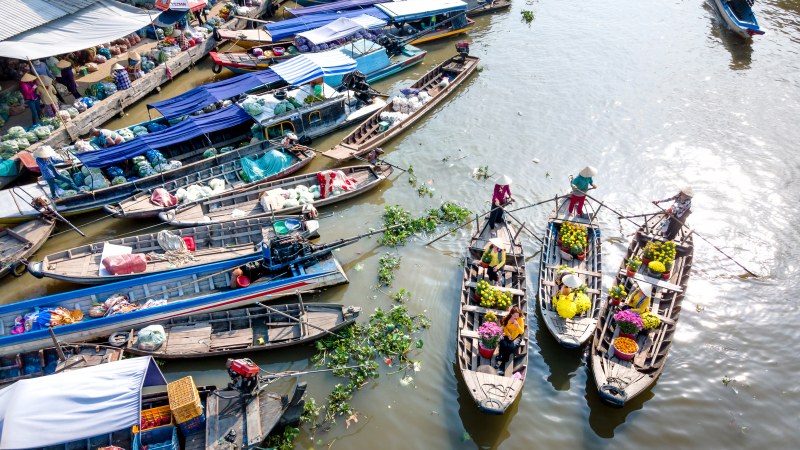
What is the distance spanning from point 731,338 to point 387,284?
11581 millimetres

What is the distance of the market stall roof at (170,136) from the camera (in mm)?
19812

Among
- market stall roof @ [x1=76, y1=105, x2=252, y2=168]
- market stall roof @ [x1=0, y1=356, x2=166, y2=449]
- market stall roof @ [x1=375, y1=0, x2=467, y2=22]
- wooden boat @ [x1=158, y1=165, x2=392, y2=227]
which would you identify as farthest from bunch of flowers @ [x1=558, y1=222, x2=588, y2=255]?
market stall roof @ [x1=375, y1=0, x2=467, y2=22]

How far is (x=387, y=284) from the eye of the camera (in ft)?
58.5

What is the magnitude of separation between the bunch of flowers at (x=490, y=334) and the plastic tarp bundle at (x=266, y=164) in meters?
12.3

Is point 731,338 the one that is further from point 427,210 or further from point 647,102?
point 647,102

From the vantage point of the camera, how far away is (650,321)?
46.7ft

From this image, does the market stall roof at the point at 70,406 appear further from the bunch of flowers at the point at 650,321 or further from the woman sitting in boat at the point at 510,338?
the bunch of flowers at the point at 650,321

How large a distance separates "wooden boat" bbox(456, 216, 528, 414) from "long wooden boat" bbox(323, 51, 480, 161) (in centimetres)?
804

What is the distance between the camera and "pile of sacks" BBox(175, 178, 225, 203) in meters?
19.8

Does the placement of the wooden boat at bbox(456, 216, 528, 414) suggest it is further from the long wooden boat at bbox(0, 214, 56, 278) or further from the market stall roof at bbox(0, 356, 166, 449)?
the long wooden boat at bbox(0, 214, 56, 278)

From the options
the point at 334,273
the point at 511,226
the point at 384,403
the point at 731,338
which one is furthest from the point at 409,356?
the point at 731,338

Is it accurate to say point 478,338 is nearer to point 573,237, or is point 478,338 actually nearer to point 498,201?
point 573,237

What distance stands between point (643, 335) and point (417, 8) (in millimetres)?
25050

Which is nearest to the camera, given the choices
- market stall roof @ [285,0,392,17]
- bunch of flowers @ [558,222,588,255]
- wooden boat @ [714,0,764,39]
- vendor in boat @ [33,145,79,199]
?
bunch of flowers @ [558,222,588,255]
